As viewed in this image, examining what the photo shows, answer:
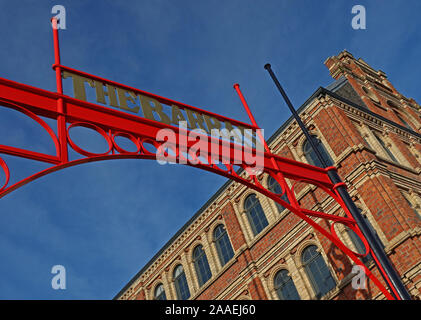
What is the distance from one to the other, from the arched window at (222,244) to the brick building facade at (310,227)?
0.05m

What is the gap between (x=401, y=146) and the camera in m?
19.1

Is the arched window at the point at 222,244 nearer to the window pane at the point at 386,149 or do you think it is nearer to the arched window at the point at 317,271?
the arched window at the point at 317,271

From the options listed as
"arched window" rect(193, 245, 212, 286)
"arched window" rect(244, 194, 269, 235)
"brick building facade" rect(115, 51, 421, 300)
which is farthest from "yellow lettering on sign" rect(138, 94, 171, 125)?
"arched window" rect(193, 245, 212, 286)

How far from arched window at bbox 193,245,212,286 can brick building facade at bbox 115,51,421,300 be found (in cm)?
5

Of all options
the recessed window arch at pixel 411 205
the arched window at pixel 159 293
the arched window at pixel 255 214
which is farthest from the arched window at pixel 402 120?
the arched window at pixel 159 293

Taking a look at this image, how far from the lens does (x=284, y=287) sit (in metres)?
16.7

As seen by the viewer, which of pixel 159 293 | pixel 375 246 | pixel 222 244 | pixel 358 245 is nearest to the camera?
pixel 375 246

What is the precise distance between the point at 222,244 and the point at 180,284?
336 cm

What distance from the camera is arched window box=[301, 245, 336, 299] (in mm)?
15258

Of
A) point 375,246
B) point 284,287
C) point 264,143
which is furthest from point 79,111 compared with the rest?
point 284,287

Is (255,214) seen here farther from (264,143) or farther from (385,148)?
(264,143)

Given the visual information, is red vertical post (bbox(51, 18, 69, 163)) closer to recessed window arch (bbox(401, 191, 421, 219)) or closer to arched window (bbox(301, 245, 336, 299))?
arched window (bbox(301, 245, 336, 299))

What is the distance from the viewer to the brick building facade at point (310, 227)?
1446 centimetres
